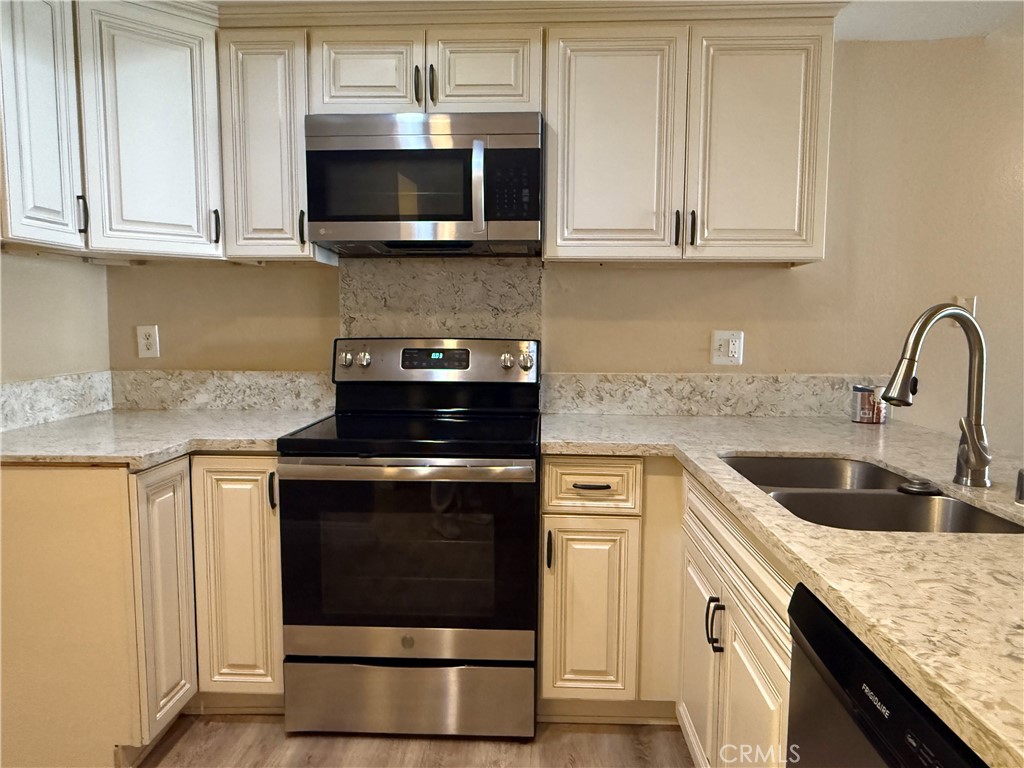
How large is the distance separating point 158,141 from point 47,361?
784 millimetres

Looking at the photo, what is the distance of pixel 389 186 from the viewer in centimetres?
186

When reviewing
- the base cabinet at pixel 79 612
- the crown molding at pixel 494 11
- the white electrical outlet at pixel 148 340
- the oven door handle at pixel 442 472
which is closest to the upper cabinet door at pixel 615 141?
the crown molding at pixel 494 11

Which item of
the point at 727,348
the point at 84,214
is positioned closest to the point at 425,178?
the point at 84,214

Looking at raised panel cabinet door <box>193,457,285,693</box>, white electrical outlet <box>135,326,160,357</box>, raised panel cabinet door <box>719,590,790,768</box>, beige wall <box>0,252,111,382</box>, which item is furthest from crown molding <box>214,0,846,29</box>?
raised panel cabinet door <box>719,590,790,768</box>

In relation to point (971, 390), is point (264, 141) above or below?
above

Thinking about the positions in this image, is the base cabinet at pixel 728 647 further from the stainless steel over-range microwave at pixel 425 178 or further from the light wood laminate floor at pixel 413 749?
the stainless steel over-range microwave at pixel 425 178

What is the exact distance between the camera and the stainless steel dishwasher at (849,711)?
2.00 ft

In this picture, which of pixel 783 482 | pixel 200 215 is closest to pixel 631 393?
pixel 783 482

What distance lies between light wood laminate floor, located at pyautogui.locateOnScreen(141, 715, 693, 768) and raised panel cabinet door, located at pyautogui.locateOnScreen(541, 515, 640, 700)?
14 centimetres

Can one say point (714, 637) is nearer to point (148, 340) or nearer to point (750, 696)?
point (750, 696)

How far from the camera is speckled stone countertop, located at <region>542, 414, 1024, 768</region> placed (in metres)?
0.56

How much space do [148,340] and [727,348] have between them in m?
2.07

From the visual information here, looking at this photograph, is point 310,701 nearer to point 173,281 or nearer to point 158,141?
point 173,281

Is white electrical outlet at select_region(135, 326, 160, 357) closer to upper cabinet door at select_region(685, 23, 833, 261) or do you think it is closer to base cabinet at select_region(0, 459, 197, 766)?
base cabinet at select_region(0, 459, 197, 766)
